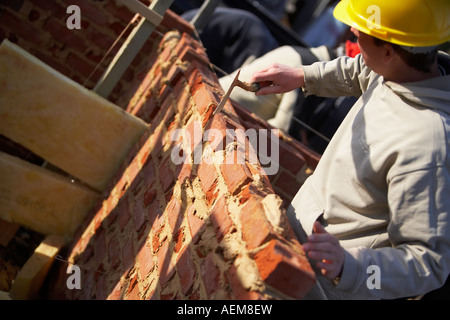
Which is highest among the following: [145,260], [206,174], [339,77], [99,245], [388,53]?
[388,53]

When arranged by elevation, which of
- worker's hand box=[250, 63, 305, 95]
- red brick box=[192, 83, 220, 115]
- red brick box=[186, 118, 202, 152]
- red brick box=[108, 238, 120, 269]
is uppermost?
worker's hand box=[250, 63, 305, 95]

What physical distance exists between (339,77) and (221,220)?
885mm

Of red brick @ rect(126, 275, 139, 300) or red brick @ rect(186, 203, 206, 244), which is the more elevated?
red brick @ rect(186, 203, 206, 244)

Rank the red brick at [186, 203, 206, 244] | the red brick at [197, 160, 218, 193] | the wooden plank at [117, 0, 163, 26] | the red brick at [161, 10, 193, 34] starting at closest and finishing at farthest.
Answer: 1. the red brick at [186, 203, 206, 244]
2. the red brick at [197, 160, 218, 193]
3. the wooden plank at [117, 0, 163, 26]
4. the red brick at [161, 10, 193, 34]

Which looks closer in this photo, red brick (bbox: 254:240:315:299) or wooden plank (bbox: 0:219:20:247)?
red brick (bbox: 254:240:315:299)

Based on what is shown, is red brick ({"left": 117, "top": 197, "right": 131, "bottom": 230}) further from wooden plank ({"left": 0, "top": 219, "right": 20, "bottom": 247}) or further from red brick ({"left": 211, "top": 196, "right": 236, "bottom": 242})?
red brick ({"left": 211, "top": 196, "right": 236, "bottom": 242})

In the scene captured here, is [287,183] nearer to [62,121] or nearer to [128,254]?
[128,254]

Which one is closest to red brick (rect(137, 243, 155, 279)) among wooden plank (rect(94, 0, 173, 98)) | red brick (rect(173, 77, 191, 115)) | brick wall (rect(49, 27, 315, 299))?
brick wall (rect(49, 27, 315, 299))

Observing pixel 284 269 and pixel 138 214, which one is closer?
pixel 284 269

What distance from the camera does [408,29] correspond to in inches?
60.0

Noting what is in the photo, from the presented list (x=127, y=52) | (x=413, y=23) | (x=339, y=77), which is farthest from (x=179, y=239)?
(x=127, y=52)

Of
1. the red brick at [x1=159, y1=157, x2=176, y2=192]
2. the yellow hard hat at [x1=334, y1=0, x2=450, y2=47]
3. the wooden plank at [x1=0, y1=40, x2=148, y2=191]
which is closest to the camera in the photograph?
the yellow hard hat at [x1=334, y1=0, x2=450, y2=47]

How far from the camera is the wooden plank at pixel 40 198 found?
261 centimetres

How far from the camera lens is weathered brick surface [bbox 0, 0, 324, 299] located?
4.59 feet
